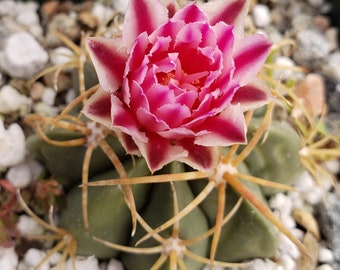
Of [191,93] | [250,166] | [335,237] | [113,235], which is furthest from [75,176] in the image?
[335,237]

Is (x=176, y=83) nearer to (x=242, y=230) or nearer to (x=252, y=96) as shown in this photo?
(x=252, y=96)

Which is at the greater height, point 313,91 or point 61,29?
point 61,29

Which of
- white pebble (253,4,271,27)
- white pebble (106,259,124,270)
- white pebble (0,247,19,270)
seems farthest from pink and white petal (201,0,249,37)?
white pebble (253,4,271,27)

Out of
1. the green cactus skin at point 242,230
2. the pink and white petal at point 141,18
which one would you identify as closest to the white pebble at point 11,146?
the green cactus skin at point 242,230

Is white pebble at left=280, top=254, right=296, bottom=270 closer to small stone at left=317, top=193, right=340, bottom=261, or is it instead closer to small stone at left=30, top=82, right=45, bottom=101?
small stone at left=317, top=193, right=340, bottom=261

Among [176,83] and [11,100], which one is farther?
[11,100]

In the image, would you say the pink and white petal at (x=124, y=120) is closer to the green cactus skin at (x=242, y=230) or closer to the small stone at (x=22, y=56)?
the green cactus skin at (x=242, y=230)

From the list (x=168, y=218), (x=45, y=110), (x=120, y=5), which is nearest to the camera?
(x=168, y=218)

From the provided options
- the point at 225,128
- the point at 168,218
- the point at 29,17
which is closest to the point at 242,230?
the point at 168,218
